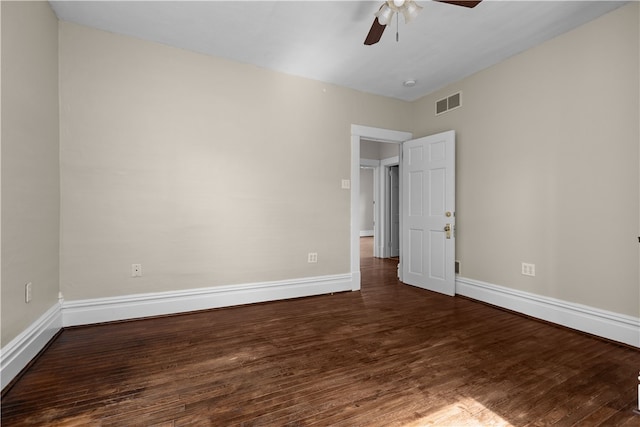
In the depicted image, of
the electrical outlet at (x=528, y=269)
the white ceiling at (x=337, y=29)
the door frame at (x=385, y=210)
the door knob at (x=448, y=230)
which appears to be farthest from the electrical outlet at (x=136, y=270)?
the door frame at (x=385, y=210)

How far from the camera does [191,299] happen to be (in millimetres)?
3172

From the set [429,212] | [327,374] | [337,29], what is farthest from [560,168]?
[327,374]

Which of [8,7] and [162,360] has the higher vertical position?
[8,7]

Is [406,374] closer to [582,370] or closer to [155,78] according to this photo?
[582,370]

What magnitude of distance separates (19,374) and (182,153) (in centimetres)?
210

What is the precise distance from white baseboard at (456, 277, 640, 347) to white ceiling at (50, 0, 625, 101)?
2519mm

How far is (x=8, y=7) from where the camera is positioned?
187cm

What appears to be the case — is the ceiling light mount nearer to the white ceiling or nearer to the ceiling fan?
the ceiling fan

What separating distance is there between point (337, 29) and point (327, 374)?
2.83m

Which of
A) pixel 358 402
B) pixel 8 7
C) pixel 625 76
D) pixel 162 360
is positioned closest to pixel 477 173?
pixel 625 76

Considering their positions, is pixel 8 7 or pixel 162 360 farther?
pixel 162 360

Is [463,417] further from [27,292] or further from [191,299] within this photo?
[27,292]

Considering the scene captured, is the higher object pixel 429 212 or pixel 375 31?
pixel 375 31

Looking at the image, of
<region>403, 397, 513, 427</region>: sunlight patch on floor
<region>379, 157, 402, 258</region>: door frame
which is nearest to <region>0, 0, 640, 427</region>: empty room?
<region>403, 397, 513, 427</region>: sunlight patch on floor
